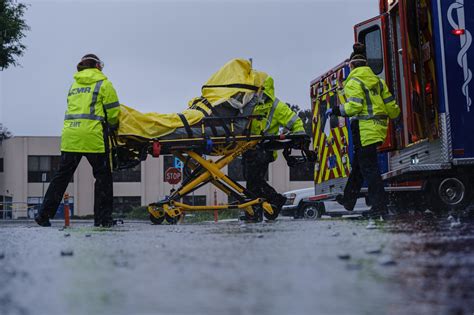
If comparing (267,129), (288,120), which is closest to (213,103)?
(267,129)

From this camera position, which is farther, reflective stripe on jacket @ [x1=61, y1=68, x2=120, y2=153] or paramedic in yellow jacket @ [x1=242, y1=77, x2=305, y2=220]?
paramedic in yellow jacket @ [x1=242, y1=77, x2=305, y2=220]

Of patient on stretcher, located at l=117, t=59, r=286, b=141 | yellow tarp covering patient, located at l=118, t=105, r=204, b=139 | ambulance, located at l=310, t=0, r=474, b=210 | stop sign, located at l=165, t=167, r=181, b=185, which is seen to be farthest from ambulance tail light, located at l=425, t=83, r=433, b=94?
stop sign, located at l=165, t=167, r=181, b=185

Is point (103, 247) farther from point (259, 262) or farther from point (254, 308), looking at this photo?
point (254, 308)

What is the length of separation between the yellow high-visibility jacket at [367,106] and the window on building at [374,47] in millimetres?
2098

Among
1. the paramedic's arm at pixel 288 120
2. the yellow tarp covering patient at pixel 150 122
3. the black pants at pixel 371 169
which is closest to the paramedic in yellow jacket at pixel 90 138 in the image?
the yellow tarp covering patient at pixel 150 122

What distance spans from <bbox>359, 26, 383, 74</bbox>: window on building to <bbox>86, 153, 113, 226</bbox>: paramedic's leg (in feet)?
13.3

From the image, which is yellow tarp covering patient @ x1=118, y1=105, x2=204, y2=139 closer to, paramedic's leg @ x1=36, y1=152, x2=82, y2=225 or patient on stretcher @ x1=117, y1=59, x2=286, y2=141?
patient on stretcher @ x1=117, y1=59, x2=286, y2=141

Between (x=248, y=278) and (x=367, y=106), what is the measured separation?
19.3ft

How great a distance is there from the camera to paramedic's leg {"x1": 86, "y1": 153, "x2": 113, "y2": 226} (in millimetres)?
8336

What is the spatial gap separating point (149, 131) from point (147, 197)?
4325 cm

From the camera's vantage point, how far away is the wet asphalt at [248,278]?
2215 mm

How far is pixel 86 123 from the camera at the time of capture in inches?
329

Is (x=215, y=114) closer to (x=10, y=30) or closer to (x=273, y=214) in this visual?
(x=273, y=214)

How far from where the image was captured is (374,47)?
1069 centimetres
